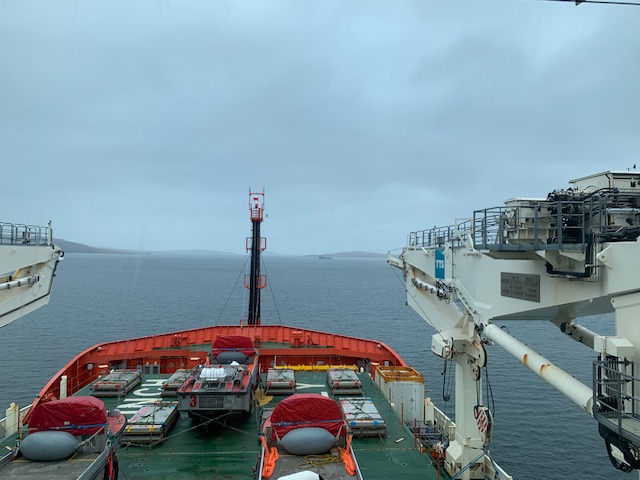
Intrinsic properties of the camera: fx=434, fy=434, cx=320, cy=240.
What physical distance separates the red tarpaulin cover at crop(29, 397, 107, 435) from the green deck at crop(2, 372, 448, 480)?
2.49 metres

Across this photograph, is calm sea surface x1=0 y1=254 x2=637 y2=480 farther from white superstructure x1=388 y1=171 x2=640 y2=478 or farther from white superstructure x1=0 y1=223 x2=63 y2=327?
white superstructure x1=0 y1=223 x2=63 y2=327

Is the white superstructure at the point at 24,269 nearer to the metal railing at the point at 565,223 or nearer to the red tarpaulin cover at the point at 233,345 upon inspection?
the red tarpaulin cover at the point at 233,345

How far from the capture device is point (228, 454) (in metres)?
15.9

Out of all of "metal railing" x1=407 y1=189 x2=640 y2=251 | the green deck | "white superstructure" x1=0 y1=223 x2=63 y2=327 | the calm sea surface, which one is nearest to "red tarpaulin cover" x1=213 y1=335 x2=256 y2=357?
the green deck

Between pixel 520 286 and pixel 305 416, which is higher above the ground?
pixel 520 286

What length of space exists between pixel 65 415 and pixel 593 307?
570 inches

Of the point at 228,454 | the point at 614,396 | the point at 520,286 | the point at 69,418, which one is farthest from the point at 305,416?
the point at 614,396

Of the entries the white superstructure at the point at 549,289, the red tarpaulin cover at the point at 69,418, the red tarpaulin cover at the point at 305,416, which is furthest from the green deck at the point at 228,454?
the red tarpaulin cover at the point at 305,416

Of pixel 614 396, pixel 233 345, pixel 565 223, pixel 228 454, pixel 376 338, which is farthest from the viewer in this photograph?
pixel 376 338

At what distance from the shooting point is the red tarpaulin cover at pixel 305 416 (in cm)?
1230

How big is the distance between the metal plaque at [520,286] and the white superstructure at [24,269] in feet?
56.0

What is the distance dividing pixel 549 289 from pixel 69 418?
13.4 m

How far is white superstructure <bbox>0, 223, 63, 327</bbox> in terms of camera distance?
52.9ft

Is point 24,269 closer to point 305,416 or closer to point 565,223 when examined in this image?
point 305,416
